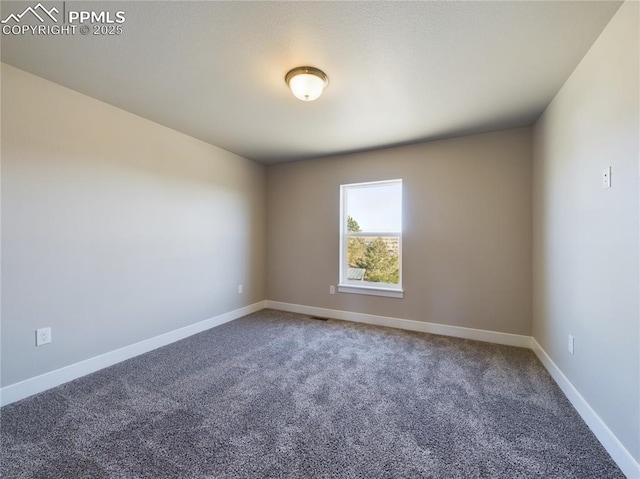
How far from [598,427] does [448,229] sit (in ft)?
6.77

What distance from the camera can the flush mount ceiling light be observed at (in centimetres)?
190

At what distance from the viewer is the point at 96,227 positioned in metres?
2.38

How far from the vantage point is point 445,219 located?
3.26 metres

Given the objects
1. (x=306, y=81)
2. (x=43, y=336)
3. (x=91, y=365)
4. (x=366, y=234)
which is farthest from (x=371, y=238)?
(x=43, y=336)

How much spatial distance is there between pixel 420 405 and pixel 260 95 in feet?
8.77

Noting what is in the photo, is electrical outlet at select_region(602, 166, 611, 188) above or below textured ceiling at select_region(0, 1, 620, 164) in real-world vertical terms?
below

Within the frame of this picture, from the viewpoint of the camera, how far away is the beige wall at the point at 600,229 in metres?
1.34

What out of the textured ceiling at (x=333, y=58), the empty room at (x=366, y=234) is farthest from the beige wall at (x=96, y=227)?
the textured ceiling at (x=333, y=58)

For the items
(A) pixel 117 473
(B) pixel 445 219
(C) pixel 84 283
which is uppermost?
(B) pixel 445 219

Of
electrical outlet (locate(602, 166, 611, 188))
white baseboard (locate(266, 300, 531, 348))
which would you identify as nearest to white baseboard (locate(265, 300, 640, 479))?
white baseboard (locate(266, 300, 531, 348))

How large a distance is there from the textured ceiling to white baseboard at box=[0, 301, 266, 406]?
2.24 metres

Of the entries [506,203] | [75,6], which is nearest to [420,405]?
[506,203]

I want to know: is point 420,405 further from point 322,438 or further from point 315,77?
point 315,77

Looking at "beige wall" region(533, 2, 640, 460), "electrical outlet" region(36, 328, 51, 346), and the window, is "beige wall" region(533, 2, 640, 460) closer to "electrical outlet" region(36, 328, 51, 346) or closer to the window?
the window
